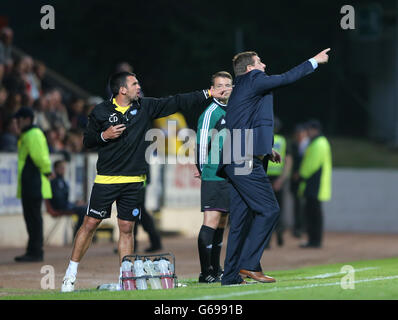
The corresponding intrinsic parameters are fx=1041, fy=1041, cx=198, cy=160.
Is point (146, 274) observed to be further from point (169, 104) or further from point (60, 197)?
point (60, 197)

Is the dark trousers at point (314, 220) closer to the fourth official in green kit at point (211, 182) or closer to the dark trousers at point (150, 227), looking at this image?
the dark trousers at point (150, 227)

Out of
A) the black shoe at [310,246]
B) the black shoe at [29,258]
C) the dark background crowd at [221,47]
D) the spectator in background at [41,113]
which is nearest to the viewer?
the black shoe at [29,258]

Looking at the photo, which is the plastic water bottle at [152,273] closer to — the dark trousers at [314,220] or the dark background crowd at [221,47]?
the dark trousers at [314,220]

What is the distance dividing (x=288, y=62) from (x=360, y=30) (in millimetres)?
5948

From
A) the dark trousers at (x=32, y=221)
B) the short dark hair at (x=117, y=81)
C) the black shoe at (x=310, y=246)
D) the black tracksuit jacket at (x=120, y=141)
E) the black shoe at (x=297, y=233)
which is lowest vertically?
the black shoe at (x=310, y=246)

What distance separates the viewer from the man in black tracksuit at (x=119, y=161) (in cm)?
1031

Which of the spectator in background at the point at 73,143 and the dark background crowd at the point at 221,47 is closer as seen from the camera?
the spectator in background at the point at 73,143

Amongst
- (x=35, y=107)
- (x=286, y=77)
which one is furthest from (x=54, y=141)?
(x=286, y=77)

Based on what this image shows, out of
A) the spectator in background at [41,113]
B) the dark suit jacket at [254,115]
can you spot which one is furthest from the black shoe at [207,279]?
the spectator in background at [41,113]

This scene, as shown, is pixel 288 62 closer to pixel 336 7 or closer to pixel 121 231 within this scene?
pixel 336 7

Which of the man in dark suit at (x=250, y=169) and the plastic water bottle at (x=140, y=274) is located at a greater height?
the man in dark suit at (x=250, y=169)

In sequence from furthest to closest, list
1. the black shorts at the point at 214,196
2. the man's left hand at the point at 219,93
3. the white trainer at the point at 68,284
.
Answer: the black shorts at the point at 214,196, the man's left hand at the point at 219,93, the white trainer at the point at 68,284

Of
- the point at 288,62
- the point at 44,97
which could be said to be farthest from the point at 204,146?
the point at 288,62

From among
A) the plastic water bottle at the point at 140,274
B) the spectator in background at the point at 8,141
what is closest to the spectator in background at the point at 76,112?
the spectator in background at the point at 8,141
